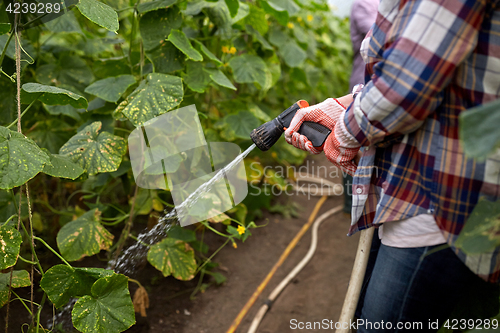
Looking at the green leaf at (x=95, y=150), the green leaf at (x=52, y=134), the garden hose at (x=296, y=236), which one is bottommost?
the garden hose at (x=296, y=236)

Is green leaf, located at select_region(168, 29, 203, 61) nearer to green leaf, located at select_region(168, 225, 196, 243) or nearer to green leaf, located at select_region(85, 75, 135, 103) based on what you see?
green leaf, located at select_region(85, 75, 135, 103)

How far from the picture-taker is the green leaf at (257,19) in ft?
5.69

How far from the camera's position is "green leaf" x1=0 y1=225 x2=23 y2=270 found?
86 cm

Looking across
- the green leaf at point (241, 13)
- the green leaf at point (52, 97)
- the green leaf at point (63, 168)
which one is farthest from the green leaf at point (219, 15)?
the green leaf at point (63, 168)

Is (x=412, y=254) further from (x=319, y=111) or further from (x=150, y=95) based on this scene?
(x=150, y=95)

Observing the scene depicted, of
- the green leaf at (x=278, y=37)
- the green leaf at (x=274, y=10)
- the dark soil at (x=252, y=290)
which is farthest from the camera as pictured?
the green leaf at (x=278, y=37)

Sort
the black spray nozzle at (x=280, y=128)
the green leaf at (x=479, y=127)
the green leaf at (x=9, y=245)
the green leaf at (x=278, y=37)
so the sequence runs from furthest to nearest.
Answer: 1. the green leaf at (x=278, y=37)
2. the black spray nozzle at (x=280, y=128)
3. the green leaf at (x=9, y=245)
4. the green leaf at (x=479, y=127)

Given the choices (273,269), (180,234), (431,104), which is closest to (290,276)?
(273,269)

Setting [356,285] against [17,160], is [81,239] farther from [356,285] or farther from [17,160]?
[356,285]

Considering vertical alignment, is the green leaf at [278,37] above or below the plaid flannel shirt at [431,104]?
below

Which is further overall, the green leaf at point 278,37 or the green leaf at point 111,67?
the green leaf at point 278,37

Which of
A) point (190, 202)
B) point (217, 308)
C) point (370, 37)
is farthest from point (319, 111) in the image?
point (217, 308)

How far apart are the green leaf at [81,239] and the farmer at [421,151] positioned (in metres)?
0.86

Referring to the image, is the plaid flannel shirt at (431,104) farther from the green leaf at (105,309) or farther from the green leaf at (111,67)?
the green leaf at (111,67)
